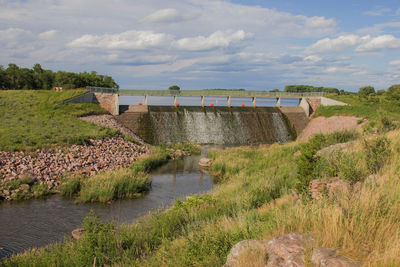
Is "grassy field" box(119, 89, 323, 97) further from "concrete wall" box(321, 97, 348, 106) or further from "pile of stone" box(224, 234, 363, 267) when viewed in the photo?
"pile of stone" box(224, 234, 363, 267)

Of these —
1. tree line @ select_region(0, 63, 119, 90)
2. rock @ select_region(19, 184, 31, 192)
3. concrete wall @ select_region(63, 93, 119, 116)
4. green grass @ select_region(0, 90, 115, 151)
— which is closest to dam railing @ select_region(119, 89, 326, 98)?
concrete wall @ select_region(63, 93, 119, 116)

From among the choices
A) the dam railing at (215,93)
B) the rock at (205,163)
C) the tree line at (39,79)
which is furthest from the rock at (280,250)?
the tree line at (39,79)

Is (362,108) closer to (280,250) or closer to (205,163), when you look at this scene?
(205,163)

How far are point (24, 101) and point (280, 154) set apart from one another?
3041 cm

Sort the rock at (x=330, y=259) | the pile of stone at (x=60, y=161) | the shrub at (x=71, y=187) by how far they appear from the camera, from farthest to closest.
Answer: the pile of stone at (x=60, y=161)
the shrub at (x=71, y=187)
the rock at (x=330, y=259)

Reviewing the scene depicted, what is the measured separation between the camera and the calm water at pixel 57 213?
1216 cm

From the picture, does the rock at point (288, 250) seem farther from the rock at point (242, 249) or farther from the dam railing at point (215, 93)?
the dam railing at point (215, 93)

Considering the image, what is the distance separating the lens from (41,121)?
30.0m

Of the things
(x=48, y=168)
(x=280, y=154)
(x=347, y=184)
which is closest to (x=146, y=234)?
(x=347, y=184)

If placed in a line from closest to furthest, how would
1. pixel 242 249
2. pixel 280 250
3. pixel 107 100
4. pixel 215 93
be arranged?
pixel 280 250
pixel 242 249
pixel 107 100
pixel 215 93

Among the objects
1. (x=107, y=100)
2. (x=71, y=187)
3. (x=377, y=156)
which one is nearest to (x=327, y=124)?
(x=107, y=100)

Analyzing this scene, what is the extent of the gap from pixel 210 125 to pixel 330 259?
36.5 meters

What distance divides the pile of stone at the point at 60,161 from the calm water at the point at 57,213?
212 centimetres

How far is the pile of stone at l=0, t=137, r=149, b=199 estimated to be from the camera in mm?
18234
